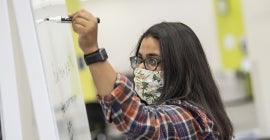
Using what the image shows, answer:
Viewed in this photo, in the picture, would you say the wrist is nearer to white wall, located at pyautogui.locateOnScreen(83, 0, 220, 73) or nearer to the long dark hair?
the long dark hair

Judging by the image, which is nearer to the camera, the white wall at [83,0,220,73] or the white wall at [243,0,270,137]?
the white wall at [83,0,220,73]

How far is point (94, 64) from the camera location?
95 centimetres

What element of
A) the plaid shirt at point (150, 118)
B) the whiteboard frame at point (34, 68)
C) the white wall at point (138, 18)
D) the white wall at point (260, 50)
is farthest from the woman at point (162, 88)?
the white wall at point (260, 50)

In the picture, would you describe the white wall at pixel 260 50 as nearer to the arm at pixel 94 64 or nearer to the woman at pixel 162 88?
the woman at pixel 162 88

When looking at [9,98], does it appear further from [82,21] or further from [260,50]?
[260,50]

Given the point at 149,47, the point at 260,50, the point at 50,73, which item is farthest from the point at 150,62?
the point at 260,50

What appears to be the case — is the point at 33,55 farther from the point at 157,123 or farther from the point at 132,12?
the point at 132,12

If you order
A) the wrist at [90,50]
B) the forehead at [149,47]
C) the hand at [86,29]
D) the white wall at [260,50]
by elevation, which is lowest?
the white wall at [260,50]

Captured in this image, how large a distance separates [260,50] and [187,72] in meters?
4.61

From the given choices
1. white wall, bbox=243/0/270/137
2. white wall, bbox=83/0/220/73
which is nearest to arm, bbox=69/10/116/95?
white wall, bbox=83/0/220/73

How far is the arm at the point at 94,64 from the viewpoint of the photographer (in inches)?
37.2

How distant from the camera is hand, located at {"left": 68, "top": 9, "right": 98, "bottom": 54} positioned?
0.94m

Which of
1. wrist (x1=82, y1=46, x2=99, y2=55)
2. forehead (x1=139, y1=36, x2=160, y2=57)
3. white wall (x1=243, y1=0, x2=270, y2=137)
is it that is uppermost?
wrist (x1=82, y1=46, x2=99, y2=55)

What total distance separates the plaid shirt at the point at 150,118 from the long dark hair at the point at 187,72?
0.20ft
